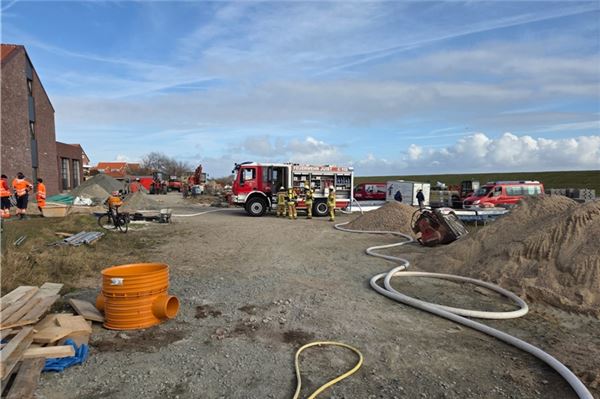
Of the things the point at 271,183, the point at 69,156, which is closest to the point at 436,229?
the point at 271,183

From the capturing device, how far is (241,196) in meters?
19.9

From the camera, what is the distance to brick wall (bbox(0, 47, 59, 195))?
79.5 feet

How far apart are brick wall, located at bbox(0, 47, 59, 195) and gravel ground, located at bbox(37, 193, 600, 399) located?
23641 millimetres

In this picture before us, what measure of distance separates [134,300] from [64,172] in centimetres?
3760

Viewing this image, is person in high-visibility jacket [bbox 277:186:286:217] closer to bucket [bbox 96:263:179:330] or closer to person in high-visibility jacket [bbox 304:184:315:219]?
person in high-visibility jacket [bbox 304:184:315:219]

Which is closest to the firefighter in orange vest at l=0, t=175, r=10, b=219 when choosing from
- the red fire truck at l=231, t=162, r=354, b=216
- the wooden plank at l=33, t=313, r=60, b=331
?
the red fire truck at l=231, t=162, r=354, b=216

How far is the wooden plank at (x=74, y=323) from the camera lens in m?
4.35

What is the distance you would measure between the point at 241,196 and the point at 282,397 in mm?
16904

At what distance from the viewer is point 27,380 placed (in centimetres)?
329

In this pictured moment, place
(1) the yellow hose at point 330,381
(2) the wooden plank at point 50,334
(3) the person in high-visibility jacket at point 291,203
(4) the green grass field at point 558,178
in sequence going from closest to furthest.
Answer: (1) the yellow hose at point 330,381 → (2) the wooden plank at point 50,334 → (3) the person in high-visibility jacket at point 291,203 → (4) the green grass field at point 558,178

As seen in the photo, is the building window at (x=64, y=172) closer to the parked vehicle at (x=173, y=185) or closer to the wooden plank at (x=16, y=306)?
the parked vehicle at (x=173, y=185)

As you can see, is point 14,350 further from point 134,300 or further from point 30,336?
point 134,300

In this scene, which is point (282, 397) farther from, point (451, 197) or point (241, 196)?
point (451, 197)

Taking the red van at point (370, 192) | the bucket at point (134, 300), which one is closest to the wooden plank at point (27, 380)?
the bucket at point (134, 300)
